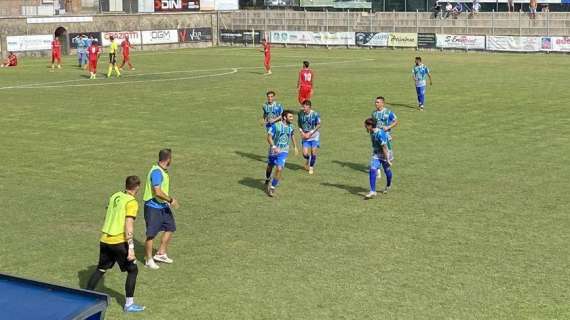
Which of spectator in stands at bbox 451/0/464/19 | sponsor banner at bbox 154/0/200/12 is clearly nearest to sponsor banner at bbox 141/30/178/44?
sponsor banner at bbox 154/0/200/12

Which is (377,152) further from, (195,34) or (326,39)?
(195,34)

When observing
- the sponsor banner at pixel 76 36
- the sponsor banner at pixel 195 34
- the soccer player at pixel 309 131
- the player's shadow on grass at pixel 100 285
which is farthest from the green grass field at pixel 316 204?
A: the sponsor banner at pixel 195 34

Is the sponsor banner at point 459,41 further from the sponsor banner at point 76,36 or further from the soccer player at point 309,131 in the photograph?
the soccer player at point 309,131

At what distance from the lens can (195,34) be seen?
70375 mm

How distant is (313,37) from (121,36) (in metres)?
15.8

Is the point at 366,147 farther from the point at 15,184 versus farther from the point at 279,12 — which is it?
the point at 279,12

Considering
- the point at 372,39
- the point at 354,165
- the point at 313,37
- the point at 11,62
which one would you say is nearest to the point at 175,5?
the point at 313,37

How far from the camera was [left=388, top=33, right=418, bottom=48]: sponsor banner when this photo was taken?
64.0 metres

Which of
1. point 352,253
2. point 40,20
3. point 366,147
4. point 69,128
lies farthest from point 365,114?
point 40,20

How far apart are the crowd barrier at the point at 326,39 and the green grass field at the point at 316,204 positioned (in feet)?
75.2

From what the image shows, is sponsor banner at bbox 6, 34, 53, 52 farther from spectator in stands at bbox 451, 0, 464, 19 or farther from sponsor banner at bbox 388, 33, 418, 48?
spectator in stands at bbox 451, 0, 464, 19

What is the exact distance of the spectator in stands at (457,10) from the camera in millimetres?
65875

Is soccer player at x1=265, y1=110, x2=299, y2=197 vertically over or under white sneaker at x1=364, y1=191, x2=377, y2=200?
over

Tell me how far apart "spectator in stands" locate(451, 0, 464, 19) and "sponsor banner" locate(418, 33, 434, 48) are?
13.8ft
